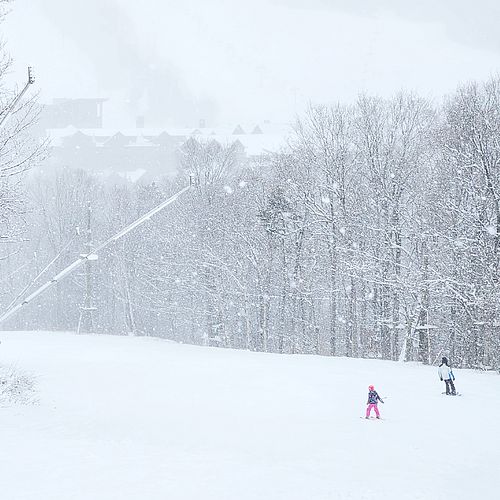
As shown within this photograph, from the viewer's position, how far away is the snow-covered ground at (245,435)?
11.2 metres

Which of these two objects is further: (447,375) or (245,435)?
(447,375)

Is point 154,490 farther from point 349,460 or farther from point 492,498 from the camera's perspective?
point 492,498

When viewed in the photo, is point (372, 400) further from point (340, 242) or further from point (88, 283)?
point (340, 242)

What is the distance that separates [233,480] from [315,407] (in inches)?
304

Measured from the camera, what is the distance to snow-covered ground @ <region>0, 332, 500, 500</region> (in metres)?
11.2

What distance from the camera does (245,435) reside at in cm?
1562

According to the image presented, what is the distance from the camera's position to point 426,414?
18078mm

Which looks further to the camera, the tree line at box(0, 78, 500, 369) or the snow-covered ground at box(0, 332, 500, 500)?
the tree line at box(0, 78, 500, 369)

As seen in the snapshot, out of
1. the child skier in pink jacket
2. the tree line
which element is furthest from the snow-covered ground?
the tree line

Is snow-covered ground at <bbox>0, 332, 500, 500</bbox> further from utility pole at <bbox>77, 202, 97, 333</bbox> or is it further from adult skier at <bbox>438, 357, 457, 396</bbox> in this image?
utility pole at <bbox>77, 202, 97, 333</bbox>

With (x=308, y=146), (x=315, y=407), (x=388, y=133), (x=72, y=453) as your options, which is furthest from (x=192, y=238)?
(x=72, y=453)

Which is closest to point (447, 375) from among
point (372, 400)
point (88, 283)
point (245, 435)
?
point (372, 400)

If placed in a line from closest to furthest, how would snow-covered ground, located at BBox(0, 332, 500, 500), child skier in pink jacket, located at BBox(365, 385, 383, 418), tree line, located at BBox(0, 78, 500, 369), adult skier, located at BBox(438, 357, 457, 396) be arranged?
snow-covered ground, located at BBox(0, 332, 500, 500) → child skier in pink jacket, located at BBox(365, 385, 383, 418) → adult skier, located at BBox(438, 357, 457, 396) → tree line, located at BBox(0, 78, 500, 369)

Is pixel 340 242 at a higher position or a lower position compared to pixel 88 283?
higher
